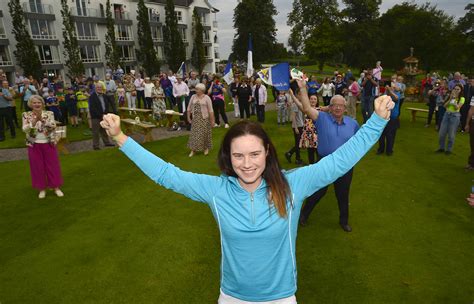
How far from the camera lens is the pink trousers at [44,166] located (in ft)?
23.0

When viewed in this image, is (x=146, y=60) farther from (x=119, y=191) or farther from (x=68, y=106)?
(x=119, y=191)

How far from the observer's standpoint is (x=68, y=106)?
15109mm

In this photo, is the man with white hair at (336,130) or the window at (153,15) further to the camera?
the window at (153,15)

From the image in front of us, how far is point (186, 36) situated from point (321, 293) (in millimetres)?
56460

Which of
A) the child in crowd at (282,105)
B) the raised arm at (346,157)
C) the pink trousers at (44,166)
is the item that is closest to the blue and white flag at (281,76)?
the pink trousers at (44,166)

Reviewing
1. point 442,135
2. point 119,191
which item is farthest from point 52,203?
point 442,135

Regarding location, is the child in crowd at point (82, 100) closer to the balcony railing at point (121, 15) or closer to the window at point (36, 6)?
the window at point (36, 6)

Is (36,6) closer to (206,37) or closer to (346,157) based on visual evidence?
(206,37)

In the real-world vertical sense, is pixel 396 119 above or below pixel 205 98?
below

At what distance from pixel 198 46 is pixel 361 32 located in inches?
1061

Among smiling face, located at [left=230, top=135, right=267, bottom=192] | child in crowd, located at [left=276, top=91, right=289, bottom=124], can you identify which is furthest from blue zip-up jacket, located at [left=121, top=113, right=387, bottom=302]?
child in crowd, located at [left=276, top=91, right=289, bottom=124]

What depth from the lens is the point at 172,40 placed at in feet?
154

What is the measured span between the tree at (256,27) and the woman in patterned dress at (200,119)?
54.0 metres

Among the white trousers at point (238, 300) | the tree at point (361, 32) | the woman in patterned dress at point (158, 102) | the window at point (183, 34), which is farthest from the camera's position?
the window at point (183, 34)
